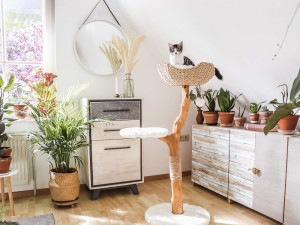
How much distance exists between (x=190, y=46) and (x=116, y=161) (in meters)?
1.32

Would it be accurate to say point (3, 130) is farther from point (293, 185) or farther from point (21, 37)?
point (293, 185)

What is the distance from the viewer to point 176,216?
2.19m

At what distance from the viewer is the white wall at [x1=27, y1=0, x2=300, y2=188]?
1.87 metres

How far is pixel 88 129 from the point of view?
2.55 metres

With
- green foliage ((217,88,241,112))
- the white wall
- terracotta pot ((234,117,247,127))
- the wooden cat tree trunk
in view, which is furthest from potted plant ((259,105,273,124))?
the wooden cat tree trunk

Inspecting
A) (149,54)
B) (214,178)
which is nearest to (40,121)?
(149,54)

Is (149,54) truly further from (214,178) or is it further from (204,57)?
(214,178)


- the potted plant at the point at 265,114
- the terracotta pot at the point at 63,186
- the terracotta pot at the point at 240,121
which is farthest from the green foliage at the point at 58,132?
the potted plant at the point at 265,114

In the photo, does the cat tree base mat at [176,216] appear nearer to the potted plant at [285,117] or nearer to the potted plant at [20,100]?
the potted plant at [285,117]

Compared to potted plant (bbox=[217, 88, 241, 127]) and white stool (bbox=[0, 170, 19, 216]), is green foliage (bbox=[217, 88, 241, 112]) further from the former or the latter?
white stool (bbox=[0, 170, 19, 216])

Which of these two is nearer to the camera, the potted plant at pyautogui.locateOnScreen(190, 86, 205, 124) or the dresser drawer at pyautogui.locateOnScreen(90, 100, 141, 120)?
the dresser drawer at pyautogui.locateOnScreen(90, 100, 141, 120)

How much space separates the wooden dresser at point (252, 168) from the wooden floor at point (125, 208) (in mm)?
101

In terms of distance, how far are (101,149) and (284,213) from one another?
1.60 m

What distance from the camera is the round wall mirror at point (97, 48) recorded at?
2861mm
